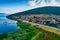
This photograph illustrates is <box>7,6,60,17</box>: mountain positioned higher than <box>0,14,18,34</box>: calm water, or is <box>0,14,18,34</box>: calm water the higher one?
<box>7,6,60,17</box>: mountain

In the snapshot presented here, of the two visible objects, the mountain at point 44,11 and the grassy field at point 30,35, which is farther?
the mountain at point 44,11

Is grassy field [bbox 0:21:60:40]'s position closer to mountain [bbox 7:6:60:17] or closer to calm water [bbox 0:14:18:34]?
calm water [bbox 0:14:18:34]

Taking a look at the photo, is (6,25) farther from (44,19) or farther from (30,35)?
(44,19)

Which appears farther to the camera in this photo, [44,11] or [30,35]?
[44,11]

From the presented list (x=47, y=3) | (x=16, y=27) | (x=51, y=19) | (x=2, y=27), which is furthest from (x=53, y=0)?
(x=2, y=27)

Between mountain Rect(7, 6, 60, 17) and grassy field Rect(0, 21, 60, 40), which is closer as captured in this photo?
grassy field Rect(0, 21, 60, 40)

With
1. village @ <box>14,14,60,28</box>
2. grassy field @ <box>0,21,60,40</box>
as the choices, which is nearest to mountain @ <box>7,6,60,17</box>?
village @ <box>14,14,60,28</box>

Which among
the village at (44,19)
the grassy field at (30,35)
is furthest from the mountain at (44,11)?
the grassy field at (30,35)

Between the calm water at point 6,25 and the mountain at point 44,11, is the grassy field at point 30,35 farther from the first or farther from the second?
the mountain at point 44,11

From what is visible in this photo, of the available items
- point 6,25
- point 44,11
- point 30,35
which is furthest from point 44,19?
point 6,25

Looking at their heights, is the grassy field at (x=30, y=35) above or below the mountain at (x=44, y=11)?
below

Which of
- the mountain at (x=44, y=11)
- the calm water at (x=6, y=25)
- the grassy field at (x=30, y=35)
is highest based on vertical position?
the mountain at (x=44, y=11)

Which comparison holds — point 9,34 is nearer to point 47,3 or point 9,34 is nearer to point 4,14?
point 4,14
